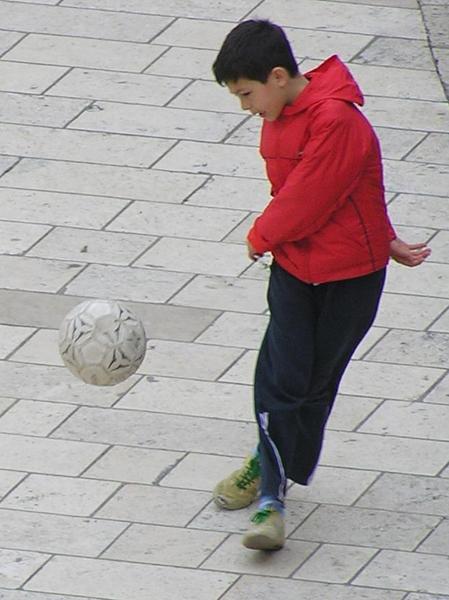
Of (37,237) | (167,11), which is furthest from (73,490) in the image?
(167,11)

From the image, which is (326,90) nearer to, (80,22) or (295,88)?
(295,88)

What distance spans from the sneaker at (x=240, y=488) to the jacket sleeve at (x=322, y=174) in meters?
1.01

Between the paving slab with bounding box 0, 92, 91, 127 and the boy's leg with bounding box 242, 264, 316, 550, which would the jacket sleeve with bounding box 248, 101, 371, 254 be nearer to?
the boy's leg with bounding box 242, 264, 316, 550

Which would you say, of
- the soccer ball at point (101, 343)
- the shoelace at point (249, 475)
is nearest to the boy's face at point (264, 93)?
the soccer ball at point (101, 343)

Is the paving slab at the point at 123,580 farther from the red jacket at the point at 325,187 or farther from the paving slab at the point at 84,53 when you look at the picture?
the paving slab at the point at 84,53

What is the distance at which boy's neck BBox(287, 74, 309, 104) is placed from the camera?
579 cm

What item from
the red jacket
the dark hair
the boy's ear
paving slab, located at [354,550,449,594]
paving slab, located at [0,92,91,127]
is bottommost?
paving slab, located at [354,550,449,594]

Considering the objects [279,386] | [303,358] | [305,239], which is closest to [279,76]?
[305,239]

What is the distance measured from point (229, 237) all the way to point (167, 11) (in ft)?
7.58

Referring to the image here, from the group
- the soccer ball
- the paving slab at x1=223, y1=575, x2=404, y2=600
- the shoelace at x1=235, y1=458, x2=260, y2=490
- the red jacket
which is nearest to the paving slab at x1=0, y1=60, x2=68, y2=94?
the soccer ball

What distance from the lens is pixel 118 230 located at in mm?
8156

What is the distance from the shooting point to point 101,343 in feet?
20.4

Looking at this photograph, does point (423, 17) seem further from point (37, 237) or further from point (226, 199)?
point (37, 237)

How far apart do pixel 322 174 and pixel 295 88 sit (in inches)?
12.0
